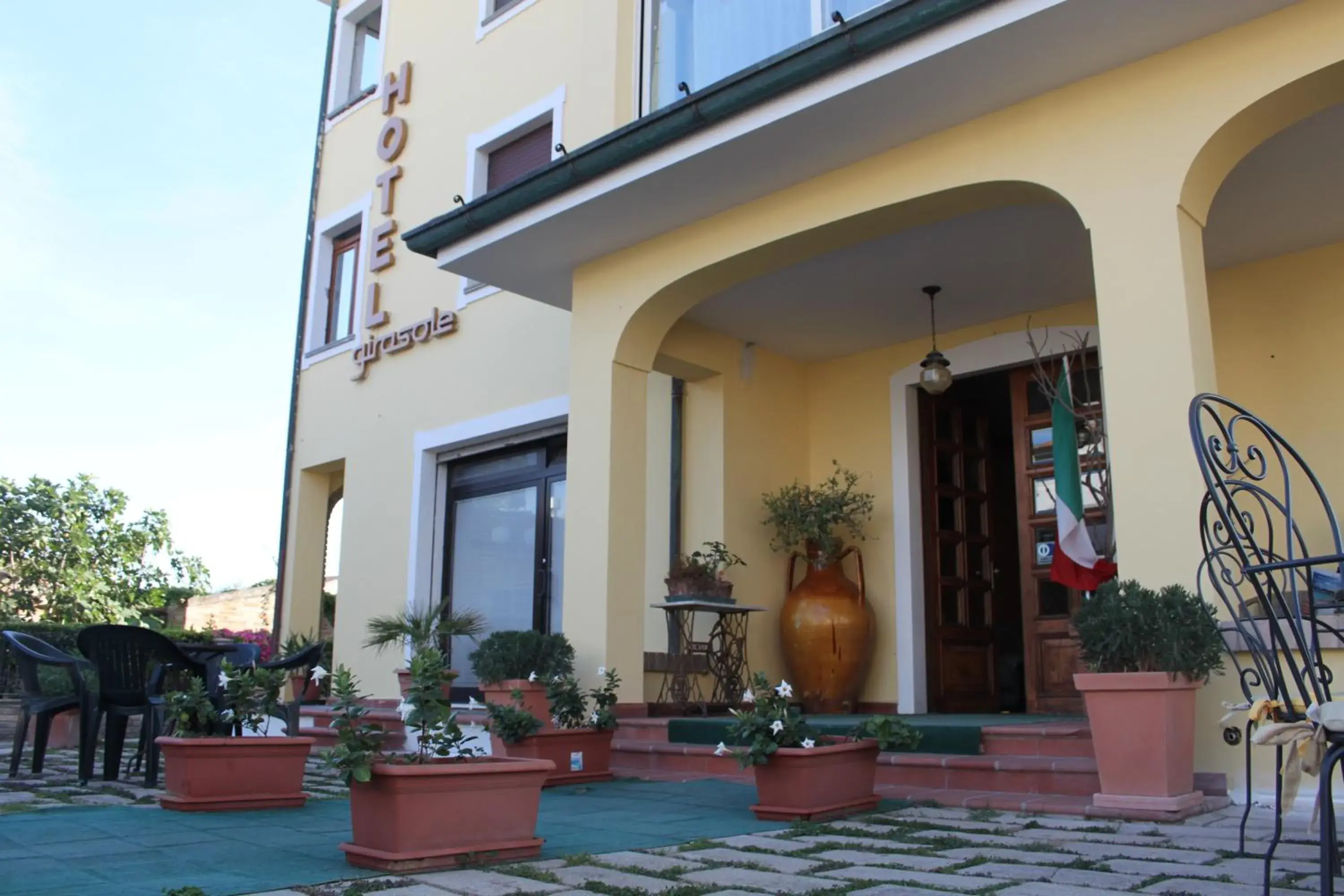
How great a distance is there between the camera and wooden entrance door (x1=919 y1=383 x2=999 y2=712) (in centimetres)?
786

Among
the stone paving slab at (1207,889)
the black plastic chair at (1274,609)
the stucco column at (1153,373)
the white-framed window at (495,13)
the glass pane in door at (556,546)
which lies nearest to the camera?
the black plastic chair at (1274,609)

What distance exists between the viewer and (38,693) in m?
5.77

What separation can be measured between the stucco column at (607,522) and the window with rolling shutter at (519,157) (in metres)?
3.06

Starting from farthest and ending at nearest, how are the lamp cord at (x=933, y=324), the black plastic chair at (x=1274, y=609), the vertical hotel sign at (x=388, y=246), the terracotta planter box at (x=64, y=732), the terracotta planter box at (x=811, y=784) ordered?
the vertical hotel sign at (x=388, y=246) < the terracotta planter box at (x=64, y=732) < the lamp cord at (x=933, y=324) < the terracotta planter box at (x=811, y=784) < the black plastic chair at (x=1274, y=609)

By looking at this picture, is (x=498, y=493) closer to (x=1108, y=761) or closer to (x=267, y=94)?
(x=1108, y=761)

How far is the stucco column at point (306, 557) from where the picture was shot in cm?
1088

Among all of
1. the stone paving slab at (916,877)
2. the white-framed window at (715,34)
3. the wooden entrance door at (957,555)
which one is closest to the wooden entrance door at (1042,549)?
the wooden entrance door at (957,555)

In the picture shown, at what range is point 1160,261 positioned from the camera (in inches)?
179

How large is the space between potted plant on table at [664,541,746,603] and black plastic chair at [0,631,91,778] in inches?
135

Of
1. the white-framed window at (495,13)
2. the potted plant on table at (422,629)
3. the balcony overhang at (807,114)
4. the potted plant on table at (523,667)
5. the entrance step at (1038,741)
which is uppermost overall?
the white-framed window at (495,13)

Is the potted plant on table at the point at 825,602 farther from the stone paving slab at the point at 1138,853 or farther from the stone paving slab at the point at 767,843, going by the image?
the stone paving slab at the point at 1138,853

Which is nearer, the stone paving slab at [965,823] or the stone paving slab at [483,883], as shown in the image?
the stone paving slab at [483,883]

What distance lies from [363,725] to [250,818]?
4.43 ft

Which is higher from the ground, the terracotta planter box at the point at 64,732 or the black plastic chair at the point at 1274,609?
the black plastic chair at the point at 1274,609
